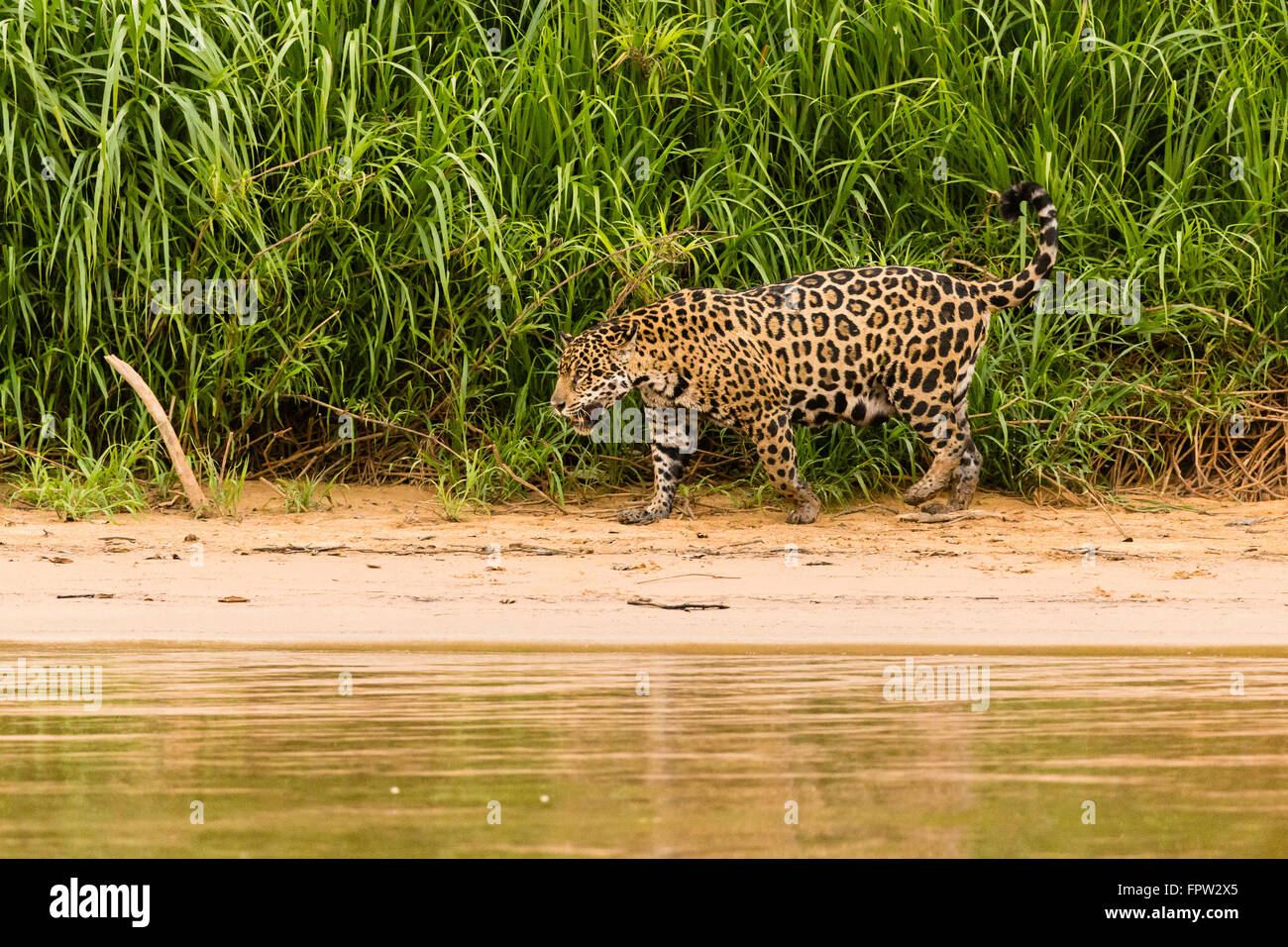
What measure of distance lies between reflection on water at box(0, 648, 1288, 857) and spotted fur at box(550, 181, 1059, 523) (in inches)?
86.4

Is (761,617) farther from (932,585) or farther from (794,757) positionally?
(794,757)

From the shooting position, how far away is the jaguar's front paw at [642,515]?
6660 mm

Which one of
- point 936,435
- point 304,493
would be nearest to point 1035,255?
point 936,435

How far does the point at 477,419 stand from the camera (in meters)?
7.24

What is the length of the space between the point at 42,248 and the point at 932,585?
3904mm

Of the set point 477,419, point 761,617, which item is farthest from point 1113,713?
point 477,419

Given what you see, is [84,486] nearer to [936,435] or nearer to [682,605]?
[682,605]

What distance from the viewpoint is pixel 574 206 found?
712 centimetres

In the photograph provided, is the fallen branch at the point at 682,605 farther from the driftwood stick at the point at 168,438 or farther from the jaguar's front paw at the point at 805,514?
the driftwood stick at the point at 168,438

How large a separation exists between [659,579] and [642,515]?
1.03 metres

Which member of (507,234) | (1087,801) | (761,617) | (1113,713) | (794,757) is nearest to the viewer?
(1087,801)

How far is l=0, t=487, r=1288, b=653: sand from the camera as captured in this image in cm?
496

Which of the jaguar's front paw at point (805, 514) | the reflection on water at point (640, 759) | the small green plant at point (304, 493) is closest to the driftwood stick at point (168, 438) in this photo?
the small green plant at point (304, 493)

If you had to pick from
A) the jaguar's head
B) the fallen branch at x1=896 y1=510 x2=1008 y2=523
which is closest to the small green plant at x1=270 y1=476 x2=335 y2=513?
the jaguar's head
